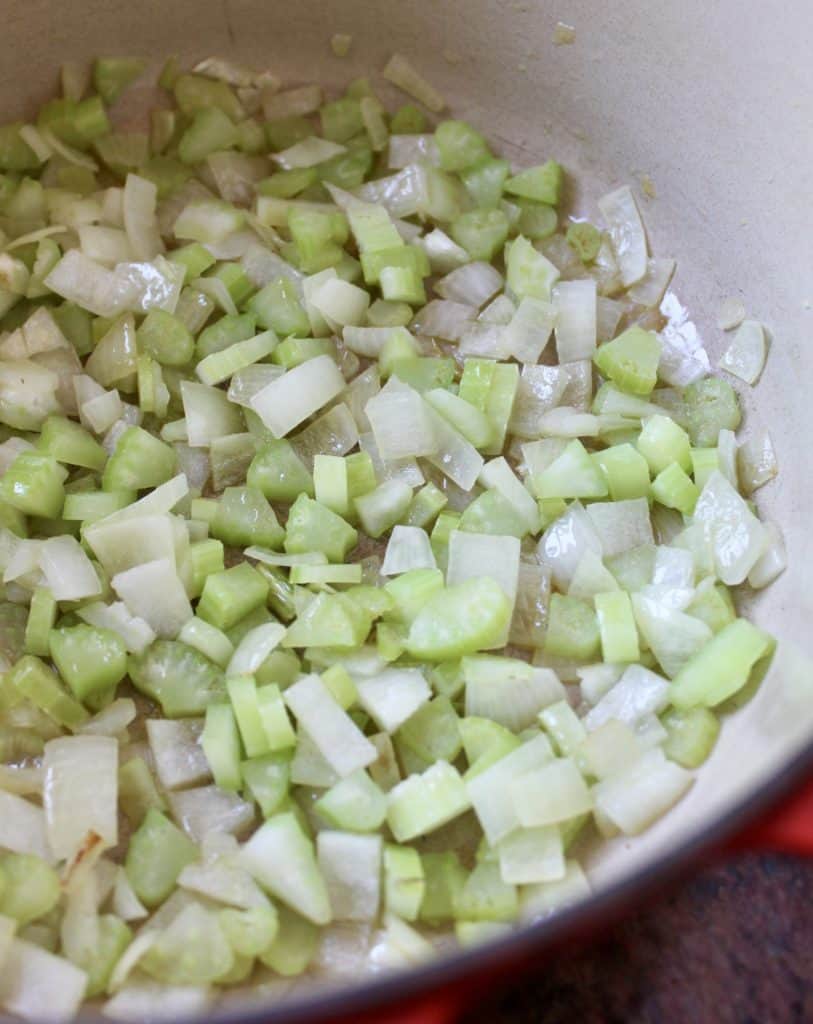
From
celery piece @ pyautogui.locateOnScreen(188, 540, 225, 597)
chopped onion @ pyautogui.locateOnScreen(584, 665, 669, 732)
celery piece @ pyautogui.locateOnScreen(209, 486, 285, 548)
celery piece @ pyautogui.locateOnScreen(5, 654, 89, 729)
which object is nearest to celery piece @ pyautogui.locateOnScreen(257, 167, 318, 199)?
celery piece @ pyautogui.locateOnScreen(209, 486, 285, 548)

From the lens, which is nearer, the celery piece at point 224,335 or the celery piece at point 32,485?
the celery piece at point 32,485

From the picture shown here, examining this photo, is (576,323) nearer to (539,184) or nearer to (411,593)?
(539,184)

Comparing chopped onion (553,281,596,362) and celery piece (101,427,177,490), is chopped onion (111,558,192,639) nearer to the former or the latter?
celery piece (101,427,177,490)

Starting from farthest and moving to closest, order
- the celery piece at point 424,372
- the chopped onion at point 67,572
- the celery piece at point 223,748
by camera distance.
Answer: the celery piece at point 424,372 → the chopped onion at point 67,572 → the celery piece at point 223,748

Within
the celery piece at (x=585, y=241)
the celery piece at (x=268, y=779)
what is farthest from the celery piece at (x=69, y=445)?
the celery piece at (x=585, y=241)

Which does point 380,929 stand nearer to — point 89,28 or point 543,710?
point 543,710

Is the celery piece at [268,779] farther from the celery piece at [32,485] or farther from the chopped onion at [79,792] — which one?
the celery piece at [32,485]
